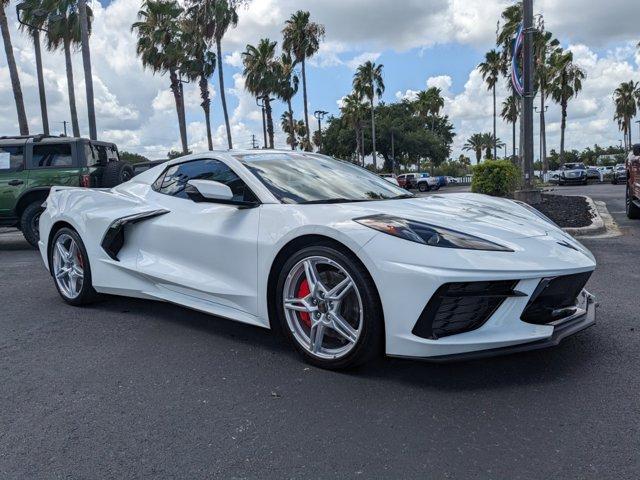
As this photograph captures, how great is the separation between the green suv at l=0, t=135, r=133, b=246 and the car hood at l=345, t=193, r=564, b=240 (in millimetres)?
6747

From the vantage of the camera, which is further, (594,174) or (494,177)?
(594,174)

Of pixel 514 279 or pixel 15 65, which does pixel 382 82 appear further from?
pixel 514 279

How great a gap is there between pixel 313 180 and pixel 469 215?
1066mm

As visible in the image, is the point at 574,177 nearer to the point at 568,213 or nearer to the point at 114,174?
the point at 568,213

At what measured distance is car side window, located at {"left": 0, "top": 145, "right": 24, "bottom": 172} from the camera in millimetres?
8961

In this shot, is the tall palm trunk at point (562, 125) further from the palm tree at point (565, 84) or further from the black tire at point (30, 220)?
the black tire at point (30, 220)

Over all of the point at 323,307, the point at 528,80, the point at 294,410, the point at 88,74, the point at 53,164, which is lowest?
the point at 294,410

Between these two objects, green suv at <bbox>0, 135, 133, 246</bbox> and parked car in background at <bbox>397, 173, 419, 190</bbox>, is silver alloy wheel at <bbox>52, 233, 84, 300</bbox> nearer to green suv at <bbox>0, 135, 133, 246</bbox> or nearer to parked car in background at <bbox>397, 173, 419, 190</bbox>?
green suv at <bbox>0, 135, 133, 246</bbox>

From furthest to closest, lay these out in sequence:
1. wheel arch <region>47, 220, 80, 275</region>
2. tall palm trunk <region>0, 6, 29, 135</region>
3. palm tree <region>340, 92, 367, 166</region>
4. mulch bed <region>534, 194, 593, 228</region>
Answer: palm tree <region>340, 92, 367, 166</region> → tall palm trunk <region>0, 6, 29, 135</region> → mulch bed <region>534, 194, 593, 228</region> → wheel arch <region>47, 220, 80, 275</region>

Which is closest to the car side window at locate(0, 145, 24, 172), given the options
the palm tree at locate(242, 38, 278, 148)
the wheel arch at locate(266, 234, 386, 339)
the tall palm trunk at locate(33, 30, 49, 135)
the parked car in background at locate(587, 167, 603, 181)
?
the wheel arch at locate(266, 234, 386, 339)

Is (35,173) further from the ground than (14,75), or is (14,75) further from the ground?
(14,75)

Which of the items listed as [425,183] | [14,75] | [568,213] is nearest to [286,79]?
[425,183]

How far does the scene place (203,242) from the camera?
145 inches

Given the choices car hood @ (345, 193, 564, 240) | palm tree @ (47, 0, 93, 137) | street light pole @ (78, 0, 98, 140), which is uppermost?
palm tree @ (47, 0, 93, 137)
